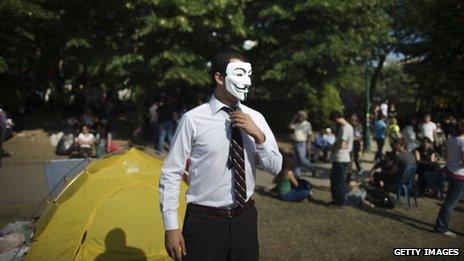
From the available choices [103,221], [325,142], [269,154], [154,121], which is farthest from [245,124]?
[154,121]

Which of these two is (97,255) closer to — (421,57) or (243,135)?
(243,135)

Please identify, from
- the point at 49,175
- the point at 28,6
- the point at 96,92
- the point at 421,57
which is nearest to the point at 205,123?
the point at 49,175

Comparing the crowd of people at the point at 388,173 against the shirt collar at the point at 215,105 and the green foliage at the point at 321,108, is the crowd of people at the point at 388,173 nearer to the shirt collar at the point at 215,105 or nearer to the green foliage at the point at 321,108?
the shirt collar at the point at 215,105

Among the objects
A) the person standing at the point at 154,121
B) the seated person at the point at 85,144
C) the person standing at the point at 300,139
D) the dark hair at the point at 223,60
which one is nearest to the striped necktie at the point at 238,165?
the dark hair at the point at 223,60

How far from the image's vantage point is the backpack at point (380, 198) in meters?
8.96

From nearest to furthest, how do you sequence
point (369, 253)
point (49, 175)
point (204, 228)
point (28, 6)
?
point (204, 228) → point (369, 253) → point (49, 175) → point (28, 6)

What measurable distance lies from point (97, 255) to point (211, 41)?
11.6 metres

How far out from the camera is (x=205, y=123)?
9.55ft

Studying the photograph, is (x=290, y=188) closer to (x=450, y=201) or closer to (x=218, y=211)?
(x=450, y=201)

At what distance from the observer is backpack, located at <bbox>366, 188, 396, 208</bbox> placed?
8.96 metres

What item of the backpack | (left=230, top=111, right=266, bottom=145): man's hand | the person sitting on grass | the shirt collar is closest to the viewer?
(left=230, top=111, right=266, bottom=145): man's hand

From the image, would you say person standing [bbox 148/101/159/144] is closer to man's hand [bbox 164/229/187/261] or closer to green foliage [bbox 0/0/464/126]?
green foliage [bbox 0/0/464/126]

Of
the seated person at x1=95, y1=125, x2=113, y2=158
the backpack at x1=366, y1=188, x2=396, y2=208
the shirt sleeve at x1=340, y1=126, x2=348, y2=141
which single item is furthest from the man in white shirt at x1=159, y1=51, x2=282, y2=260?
the seated person at x1=95, y1=125, x2=113, y2=158

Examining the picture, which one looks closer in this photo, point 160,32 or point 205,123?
point 205,123
